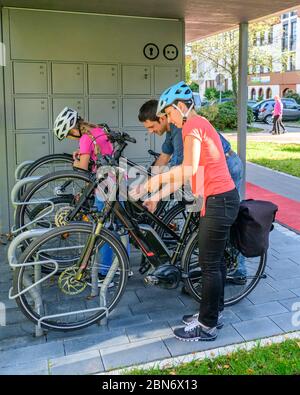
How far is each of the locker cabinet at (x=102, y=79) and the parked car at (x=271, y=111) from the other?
18.9 m

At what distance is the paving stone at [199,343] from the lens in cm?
306

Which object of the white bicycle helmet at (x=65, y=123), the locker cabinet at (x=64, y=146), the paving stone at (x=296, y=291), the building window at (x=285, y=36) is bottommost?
the paving stone at (x=296, y=291)

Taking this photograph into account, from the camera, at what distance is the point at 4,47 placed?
5070 millimetres

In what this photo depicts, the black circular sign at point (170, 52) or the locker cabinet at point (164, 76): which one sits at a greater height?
the black circular sign at point (170, 52)

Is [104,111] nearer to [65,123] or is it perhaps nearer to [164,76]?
[164,76]

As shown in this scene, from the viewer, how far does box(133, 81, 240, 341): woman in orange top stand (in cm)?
291

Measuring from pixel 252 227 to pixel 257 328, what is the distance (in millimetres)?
712

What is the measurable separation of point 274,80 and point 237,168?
38.1 m

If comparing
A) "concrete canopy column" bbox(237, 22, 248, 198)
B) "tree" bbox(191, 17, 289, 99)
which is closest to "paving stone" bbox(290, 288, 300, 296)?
"concrete canopy column" bbox(237, 22, 248, 198)

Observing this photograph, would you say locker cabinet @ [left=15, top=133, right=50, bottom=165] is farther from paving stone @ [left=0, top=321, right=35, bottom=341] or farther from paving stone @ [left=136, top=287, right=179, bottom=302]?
paving stone @ [left=0, top=321, right=35, bottom=341]

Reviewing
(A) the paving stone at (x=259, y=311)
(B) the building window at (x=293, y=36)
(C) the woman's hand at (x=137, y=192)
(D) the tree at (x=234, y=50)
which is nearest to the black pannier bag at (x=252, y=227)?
(A) the paving stone at (x=259, y=311)

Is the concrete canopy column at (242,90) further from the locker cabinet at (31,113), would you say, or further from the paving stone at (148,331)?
the locker cabinet at (31,113)
